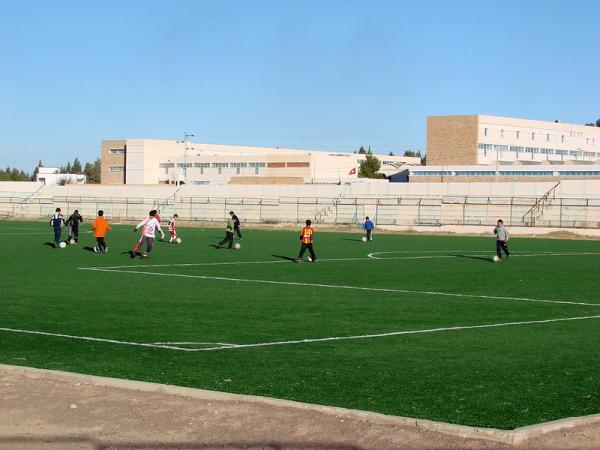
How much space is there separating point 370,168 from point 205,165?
21.7 meters

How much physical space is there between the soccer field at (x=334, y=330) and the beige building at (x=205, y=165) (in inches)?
3148

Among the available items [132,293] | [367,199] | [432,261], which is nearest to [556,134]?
[367,199]

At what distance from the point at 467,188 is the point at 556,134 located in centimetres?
4053

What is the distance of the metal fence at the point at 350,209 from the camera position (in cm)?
7025

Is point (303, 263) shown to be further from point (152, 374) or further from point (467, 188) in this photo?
point (467, 188)

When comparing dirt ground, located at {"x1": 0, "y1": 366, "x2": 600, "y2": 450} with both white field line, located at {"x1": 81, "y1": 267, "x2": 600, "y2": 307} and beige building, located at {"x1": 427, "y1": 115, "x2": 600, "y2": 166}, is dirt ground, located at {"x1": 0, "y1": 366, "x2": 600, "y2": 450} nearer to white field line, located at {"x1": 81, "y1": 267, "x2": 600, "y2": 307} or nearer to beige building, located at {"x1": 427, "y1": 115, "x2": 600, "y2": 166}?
white field line, located at {"x1": 81, "y1": 267, "x2": 600, "y2": 307}

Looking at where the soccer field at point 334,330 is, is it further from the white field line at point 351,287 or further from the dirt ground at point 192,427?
the dirt ground at point 192,427

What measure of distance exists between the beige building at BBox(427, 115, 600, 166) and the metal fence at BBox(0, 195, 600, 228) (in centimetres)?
2968

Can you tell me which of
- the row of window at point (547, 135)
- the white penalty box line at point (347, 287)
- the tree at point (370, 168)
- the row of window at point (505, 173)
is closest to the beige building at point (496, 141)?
the row of window at point (547, 135)

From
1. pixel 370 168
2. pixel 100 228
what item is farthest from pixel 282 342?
pixel 370 168

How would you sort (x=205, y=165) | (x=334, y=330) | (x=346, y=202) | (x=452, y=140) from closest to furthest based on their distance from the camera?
1. (x=334, y=330)
2. (x=346, y=202)
3. (x=452, y=140)
4. (x=205, y=165)

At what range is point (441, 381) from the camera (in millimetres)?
11141

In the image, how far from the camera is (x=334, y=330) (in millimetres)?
16109

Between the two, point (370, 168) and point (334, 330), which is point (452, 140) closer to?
point (370, 168)
